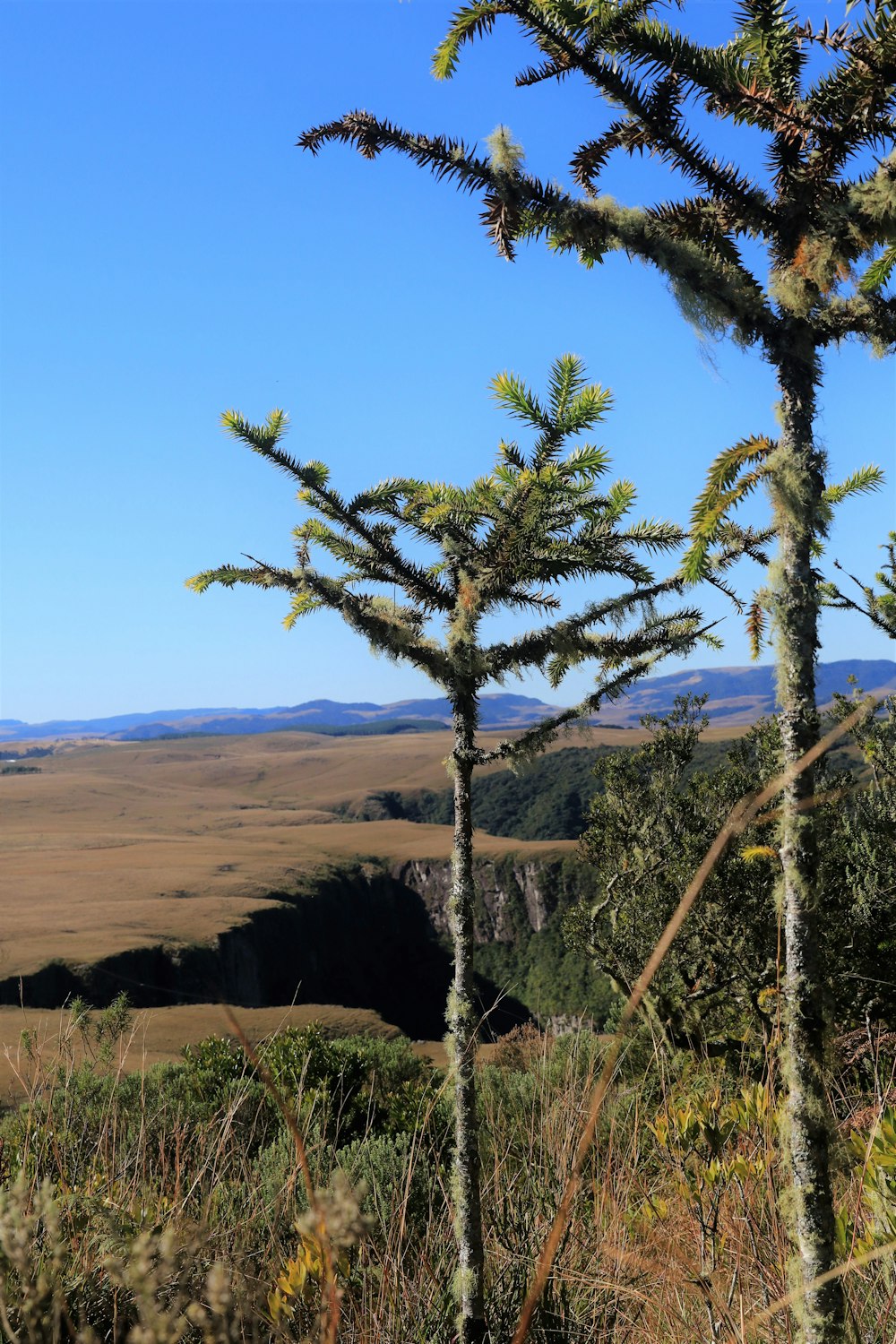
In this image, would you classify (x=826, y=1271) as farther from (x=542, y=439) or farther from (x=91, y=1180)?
(x=542, y=439)

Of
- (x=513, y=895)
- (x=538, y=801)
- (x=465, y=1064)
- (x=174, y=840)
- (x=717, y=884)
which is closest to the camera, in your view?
(x=465, y=1064)

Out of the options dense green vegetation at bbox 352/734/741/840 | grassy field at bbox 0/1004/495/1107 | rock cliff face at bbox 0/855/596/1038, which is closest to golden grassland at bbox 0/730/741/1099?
grassy field at bbox 0/1004/495/1107

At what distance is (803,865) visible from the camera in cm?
236

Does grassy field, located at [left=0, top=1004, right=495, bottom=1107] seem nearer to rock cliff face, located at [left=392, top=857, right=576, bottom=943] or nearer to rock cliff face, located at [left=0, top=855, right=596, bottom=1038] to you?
rock cliff face, located at [left=0, top=855, right=596, bottom=1038]

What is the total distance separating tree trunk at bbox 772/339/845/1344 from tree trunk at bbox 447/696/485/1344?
172cm

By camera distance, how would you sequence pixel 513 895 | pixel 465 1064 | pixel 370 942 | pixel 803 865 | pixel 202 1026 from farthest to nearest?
1. pixel 513 895
2. pixel 370 942
3. pixel 202 1026
4. pixel 465 1064
5. pixel 803 865

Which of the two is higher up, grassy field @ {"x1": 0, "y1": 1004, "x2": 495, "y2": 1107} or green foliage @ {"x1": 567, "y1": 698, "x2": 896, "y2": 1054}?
green foliage @ {"x1": 567, "y1": 698, "x2": 896, "y2": 1054}

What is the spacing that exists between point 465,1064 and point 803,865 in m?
2.13

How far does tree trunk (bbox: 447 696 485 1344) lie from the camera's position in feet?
12.0

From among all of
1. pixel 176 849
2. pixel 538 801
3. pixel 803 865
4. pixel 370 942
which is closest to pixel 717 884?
pixel 803 865

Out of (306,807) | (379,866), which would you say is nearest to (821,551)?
(379,866)

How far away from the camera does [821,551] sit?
3.16 meters

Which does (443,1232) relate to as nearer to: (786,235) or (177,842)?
(786,235)

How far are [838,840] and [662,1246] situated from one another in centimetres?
1119
